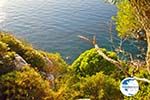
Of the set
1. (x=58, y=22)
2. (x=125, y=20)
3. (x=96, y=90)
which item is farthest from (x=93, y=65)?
(x=58, y=22)

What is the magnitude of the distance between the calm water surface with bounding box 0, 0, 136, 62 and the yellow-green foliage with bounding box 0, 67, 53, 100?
2287cm

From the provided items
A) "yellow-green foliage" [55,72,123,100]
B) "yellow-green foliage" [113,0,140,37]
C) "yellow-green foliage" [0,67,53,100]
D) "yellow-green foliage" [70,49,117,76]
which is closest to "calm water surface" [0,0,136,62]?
"yellow-green foliage" [70,49,117,76]

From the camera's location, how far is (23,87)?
16.1 m

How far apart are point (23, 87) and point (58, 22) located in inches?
1478

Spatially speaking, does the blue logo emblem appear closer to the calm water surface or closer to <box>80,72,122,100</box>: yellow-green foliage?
<box>80,72,122,100</box>: yellow-green foliage

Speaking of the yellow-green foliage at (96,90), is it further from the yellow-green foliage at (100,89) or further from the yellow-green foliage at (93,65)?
the yellow-green foliage at (93,65)

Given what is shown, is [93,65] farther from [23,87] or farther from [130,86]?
[130,86]

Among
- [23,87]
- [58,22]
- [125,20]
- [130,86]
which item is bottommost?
[58,22]

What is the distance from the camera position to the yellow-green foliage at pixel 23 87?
15727 millimetres

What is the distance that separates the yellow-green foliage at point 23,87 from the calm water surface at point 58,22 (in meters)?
22.9

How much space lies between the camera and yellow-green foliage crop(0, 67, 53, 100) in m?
15.7

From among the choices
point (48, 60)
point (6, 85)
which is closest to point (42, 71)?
point (48, 60)

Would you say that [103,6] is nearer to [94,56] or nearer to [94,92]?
[94,56]

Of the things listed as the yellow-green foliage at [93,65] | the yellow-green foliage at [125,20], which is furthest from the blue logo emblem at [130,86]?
the yellow-green foliage at [93,65]
